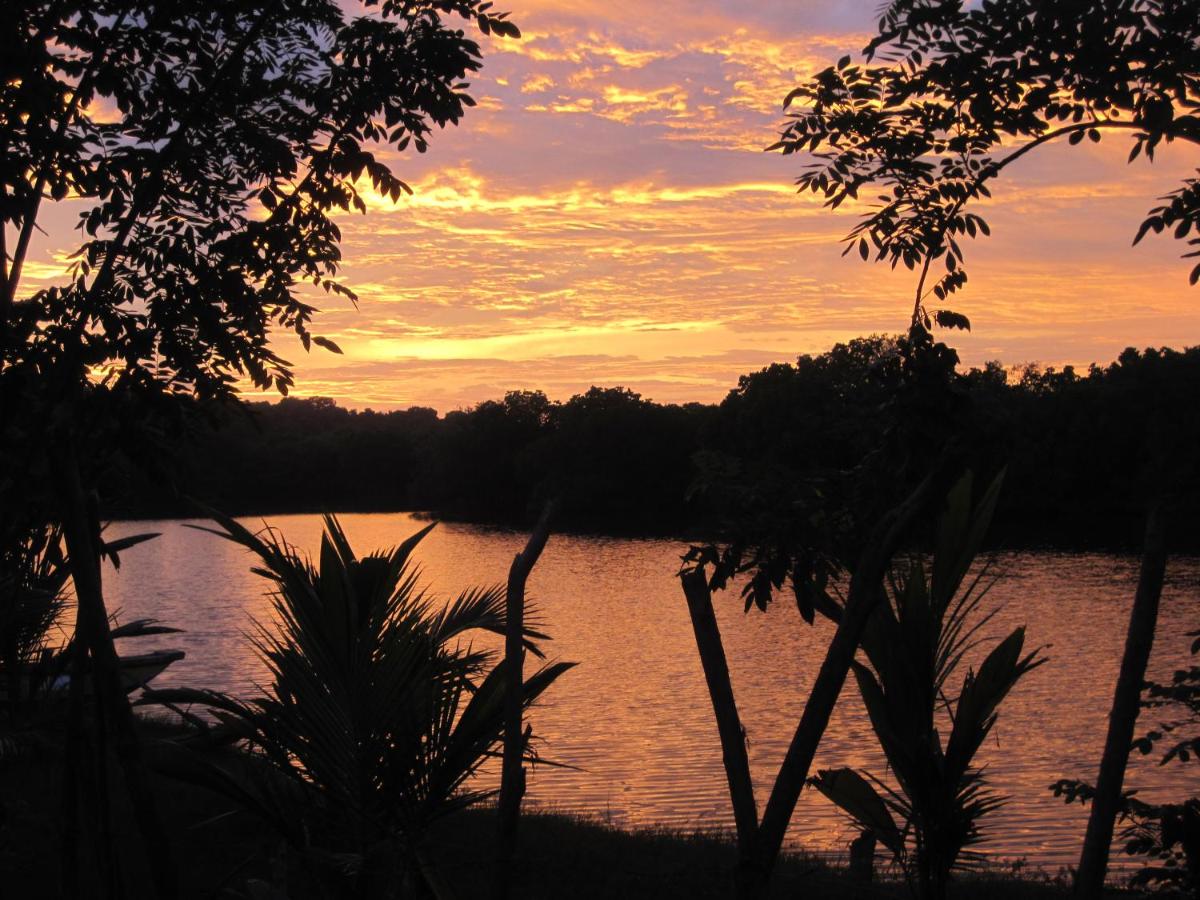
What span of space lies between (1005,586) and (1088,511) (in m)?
30.9

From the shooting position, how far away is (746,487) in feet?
13.4

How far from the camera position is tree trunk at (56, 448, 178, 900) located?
5121mm

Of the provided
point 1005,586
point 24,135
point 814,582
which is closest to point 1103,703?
point 1005,586

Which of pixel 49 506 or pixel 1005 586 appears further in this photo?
pixel 1005 586

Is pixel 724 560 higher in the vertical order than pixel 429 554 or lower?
higher

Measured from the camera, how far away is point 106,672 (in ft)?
17.1

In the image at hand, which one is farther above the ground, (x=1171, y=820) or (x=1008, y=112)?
(x=1008, y=112)

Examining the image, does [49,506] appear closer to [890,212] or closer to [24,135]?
[24,135]

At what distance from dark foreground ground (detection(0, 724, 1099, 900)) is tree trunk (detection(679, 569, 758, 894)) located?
91.1 inches

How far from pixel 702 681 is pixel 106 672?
62.4 ft

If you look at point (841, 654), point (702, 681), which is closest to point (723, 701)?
point (841, 654)

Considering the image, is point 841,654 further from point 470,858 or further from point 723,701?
point 470,858

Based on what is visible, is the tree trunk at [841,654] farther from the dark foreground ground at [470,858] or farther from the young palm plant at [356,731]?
the dark foreground ground at [470,858]

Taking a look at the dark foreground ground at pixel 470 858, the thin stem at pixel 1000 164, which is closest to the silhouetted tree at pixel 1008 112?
the thin stem at pixel 1000 164
